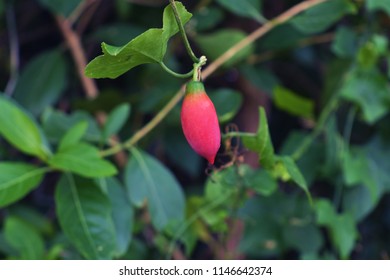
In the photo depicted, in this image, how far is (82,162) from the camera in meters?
0.81

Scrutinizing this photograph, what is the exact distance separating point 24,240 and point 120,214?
0.16 meters

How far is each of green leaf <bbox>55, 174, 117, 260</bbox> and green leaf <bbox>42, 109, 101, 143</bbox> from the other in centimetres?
14

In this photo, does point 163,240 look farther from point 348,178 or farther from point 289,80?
point 289,80

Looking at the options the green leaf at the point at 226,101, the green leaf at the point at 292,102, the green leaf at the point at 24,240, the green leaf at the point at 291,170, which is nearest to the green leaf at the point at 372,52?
the green leaf at the point at 292,102

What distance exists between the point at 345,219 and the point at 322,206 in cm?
5

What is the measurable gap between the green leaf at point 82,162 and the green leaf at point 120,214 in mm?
96

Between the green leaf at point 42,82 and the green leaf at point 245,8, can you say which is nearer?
the green leaf at point 245,8

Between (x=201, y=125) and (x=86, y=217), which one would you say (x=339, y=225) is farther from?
(x=201, y=125)

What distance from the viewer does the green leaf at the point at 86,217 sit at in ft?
2.60

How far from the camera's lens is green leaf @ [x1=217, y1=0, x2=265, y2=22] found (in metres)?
1.07

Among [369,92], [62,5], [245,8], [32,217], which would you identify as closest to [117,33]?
[62,5]

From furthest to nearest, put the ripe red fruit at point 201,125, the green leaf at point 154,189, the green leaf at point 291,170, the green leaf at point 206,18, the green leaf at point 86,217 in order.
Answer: the green leaf at point 206,18, the green leaf at point 154,189, the green leaf at point 86,217, the green leaf at point 291,170, the ripe red fruit at point 201,125

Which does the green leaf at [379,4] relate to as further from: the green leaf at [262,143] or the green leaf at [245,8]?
the green leaf at [262,143]

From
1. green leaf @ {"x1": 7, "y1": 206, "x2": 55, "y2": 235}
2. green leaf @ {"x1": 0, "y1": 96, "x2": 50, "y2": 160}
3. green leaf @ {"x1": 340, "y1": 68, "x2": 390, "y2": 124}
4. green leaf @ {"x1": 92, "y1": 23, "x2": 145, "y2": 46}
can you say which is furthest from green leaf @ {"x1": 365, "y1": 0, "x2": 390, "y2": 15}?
green leaf @ {"x1": 7, "y1": 206, "x2": 55, "y2": 235}
